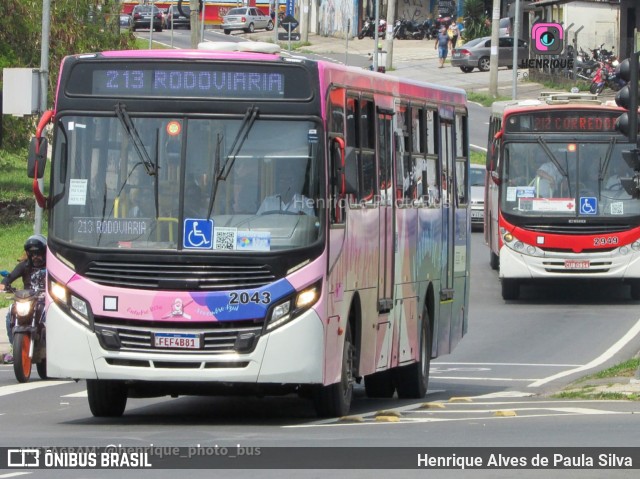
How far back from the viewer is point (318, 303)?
12391mm

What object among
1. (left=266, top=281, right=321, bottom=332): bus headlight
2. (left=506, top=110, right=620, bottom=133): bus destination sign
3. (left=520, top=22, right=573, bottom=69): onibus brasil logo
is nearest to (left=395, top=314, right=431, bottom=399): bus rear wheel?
(left=266, top=281, right=321, bottom=332): bus headlight

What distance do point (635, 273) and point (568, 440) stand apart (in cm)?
1862

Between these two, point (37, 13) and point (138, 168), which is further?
point (37, 13)

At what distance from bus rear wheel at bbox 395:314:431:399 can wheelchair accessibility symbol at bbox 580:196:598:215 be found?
40.8 ft

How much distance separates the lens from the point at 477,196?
42.4m

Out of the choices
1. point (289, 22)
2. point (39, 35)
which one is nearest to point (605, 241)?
point (39, 35)

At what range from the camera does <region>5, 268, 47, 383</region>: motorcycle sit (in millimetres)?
17359

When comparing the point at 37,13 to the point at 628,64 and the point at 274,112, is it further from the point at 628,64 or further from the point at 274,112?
the point at 274,112

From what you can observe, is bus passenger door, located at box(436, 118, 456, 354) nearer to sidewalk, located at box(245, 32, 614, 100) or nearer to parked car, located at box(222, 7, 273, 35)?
sidewalk, located at box(245, 32, 614, 100)

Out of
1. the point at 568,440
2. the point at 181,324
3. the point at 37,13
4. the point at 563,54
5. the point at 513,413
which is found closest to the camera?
the point at 568,440

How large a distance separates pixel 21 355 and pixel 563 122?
14.7m

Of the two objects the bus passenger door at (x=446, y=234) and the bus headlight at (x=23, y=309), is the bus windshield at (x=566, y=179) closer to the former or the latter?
the bus passenger door at (x=446, y=234)

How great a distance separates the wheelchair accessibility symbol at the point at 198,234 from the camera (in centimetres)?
1240

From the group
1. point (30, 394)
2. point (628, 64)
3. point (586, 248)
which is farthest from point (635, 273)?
point (30, 394)
